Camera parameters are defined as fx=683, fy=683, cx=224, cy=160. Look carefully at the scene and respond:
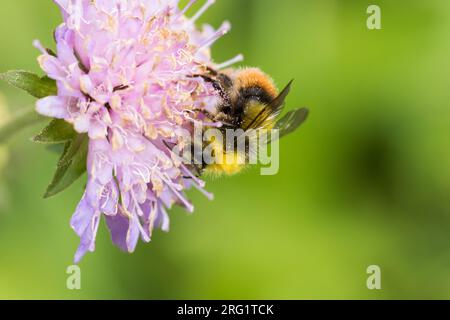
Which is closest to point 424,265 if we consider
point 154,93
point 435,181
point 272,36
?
point 435,181

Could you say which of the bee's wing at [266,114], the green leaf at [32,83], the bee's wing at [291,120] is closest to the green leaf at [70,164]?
the green leaf at [32,83]

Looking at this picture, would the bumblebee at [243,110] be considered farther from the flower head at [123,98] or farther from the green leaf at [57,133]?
the green leaf at [57,133]

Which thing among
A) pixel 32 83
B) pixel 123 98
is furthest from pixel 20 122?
pixel 123 98

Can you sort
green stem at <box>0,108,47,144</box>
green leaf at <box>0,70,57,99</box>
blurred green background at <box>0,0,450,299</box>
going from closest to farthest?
1. green leaf at <box>0,70,57,99</box>
2. green stem at <box>0,108,47,144</box>
3. blurred green background at <box>0,0,450,299</box>

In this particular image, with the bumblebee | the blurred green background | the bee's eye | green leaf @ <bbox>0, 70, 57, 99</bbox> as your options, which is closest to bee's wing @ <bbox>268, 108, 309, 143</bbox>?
the bumblebee

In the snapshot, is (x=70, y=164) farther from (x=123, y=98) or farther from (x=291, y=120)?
(x=291, y=120)

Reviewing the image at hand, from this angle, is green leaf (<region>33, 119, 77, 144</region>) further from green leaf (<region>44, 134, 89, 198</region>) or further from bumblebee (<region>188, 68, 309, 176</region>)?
bumblebee (<region>188, 68, 309, 176</region>)
